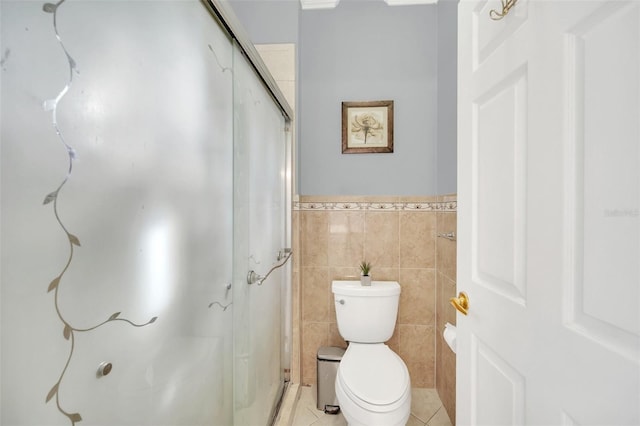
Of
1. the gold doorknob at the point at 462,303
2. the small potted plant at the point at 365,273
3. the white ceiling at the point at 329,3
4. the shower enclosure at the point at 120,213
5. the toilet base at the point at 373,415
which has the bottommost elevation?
the toilet base at the point at 373,415

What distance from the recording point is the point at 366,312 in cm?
195

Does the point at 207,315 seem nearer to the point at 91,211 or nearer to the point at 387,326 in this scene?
the point at 91,211

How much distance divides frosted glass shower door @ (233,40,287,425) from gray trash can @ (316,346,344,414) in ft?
0.80

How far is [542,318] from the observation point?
600mm

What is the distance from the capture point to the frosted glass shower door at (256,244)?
113 cm

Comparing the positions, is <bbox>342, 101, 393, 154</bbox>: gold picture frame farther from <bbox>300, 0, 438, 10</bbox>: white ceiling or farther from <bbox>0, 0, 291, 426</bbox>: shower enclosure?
<bbox>0, 0, 291, 426</bbox>: shower enclosure

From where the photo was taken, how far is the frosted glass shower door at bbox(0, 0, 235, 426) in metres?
0.39

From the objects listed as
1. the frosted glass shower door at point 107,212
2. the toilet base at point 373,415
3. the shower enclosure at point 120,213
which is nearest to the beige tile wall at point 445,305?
the toilet base at point 373,415

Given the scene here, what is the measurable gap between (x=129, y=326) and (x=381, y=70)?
2.15 m

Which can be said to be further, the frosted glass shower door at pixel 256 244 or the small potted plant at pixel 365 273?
the small potted plant at pixel 365 273

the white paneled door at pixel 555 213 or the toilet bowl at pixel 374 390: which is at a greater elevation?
the white paneled door at pixel 555 213

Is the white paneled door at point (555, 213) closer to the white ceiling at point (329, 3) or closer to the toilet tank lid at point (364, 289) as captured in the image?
the toilet tank lid at point (364, 289)

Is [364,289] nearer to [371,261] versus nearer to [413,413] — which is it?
[371,261]

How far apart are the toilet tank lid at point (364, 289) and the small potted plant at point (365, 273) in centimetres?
3
